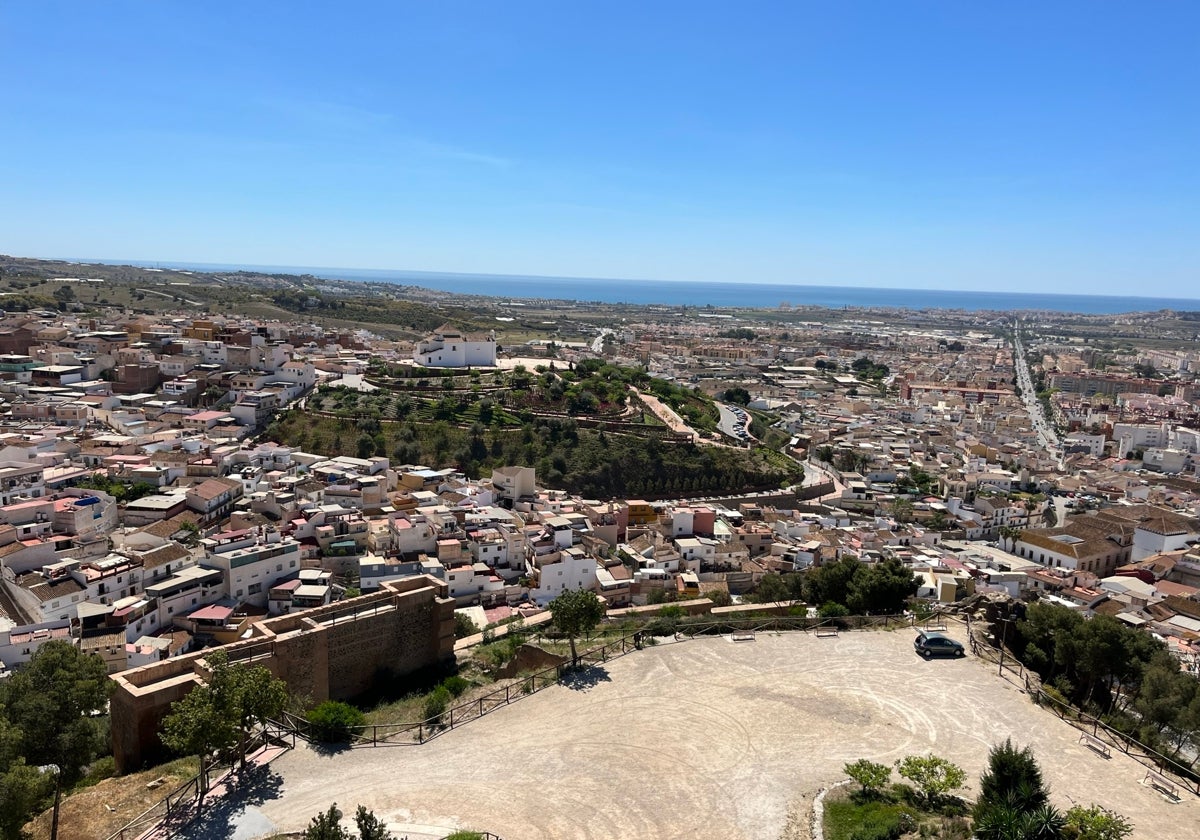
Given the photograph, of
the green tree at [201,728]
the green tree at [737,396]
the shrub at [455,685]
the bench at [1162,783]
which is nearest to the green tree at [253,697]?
the green tree at [201,728]

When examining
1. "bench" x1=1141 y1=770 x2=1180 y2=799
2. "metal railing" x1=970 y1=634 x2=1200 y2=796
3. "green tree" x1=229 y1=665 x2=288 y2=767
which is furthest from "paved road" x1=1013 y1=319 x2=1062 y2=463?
"green tree" x1=229 y1=665 x2=288 y2=767

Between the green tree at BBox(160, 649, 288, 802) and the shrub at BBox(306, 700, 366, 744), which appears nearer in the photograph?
the green tree at BBox(160, 649, 288, 802)

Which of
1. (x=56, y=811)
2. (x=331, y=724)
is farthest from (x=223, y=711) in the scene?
→ (x=56, y=811)

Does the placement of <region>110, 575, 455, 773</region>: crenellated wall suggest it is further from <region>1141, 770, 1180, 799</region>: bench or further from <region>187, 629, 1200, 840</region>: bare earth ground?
<region>1141, 770, 1180, 799</region>: bench

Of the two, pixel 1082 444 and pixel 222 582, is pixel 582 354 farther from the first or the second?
pixel 222 582

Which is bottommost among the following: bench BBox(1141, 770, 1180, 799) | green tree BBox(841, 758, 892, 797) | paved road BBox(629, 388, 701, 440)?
paved road BBox(629, 388, 701, 440)

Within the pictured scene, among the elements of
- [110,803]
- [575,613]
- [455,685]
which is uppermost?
[575,613]

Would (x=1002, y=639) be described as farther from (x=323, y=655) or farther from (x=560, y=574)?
(x=560, y=574)
